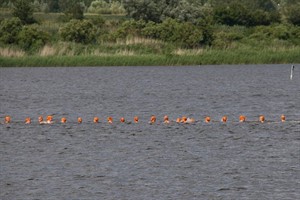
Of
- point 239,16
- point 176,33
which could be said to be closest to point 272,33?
point 239,16

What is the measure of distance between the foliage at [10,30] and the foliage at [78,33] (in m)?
5.22

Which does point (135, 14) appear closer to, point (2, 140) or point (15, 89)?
point (15, 89)

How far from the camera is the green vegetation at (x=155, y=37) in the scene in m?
111

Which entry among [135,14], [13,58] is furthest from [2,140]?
[135,14]

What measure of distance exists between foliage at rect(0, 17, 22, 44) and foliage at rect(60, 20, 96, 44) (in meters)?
5.22

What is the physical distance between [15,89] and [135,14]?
44.2 m

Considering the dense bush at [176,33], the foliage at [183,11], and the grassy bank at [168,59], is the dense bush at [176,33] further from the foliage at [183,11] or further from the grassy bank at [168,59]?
the foliage at [183,11]

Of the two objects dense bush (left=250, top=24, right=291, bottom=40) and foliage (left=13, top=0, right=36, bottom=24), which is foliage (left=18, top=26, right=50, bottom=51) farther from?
dense bush (left=250, top=24, right=291, bottom=40)

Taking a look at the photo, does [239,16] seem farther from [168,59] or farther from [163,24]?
[168,59]

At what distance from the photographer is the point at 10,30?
118 m

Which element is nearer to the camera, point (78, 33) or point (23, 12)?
point (78, 33)

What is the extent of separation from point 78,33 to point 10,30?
788 centimetres

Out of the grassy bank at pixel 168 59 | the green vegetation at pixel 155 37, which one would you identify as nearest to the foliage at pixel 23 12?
the green vegetation at pixel 155 37

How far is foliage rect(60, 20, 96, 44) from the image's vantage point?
117312mm
